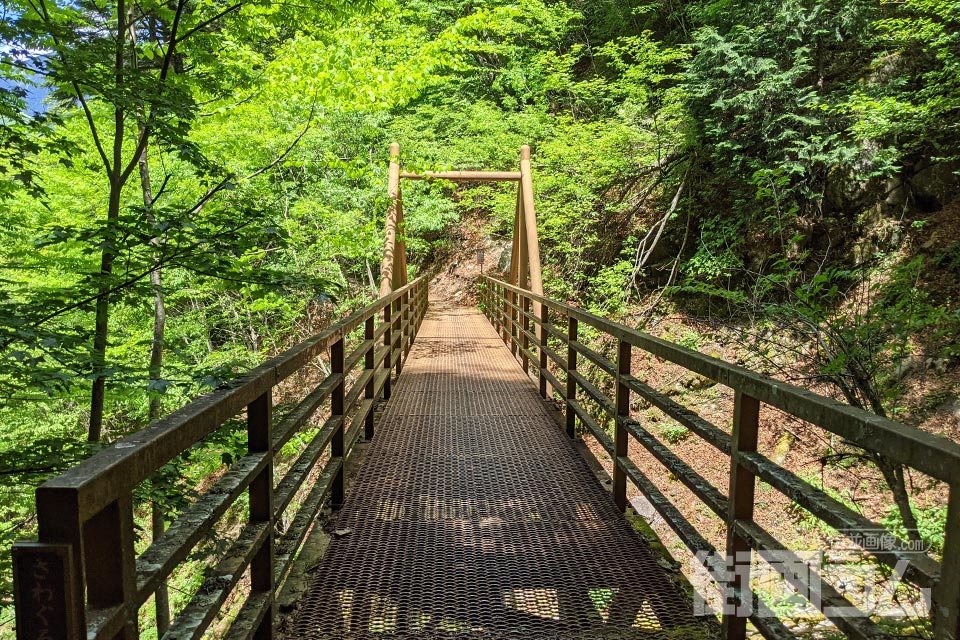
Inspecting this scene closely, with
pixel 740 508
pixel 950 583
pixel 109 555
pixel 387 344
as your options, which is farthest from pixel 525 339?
pixel 109 555

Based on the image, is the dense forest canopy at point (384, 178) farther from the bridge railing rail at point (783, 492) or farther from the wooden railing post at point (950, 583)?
the wooden railing post at point (950, 583)

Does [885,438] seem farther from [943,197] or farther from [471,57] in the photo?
[471,57]

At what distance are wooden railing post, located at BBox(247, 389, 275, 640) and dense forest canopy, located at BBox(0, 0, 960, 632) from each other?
101 cm

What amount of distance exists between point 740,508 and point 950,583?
2.81ft

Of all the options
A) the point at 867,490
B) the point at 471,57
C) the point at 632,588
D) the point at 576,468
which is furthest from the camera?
the point at 471,57

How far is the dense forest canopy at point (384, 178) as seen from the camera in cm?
370

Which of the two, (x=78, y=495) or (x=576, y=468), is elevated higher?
(x=78, y=495)

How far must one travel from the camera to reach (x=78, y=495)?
3.02 feet

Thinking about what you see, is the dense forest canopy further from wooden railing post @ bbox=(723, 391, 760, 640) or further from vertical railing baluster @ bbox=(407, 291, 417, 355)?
wooden railing post @ bbox=(723, 391, 760, 640)

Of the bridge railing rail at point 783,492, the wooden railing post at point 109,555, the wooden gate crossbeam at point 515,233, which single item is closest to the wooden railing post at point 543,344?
the wooden gate crossbeam at point 515,233

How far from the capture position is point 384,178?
390 inches

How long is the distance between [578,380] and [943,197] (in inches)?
315

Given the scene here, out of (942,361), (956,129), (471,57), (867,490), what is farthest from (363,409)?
(471,57)

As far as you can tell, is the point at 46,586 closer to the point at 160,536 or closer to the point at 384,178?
the point at 160,536
